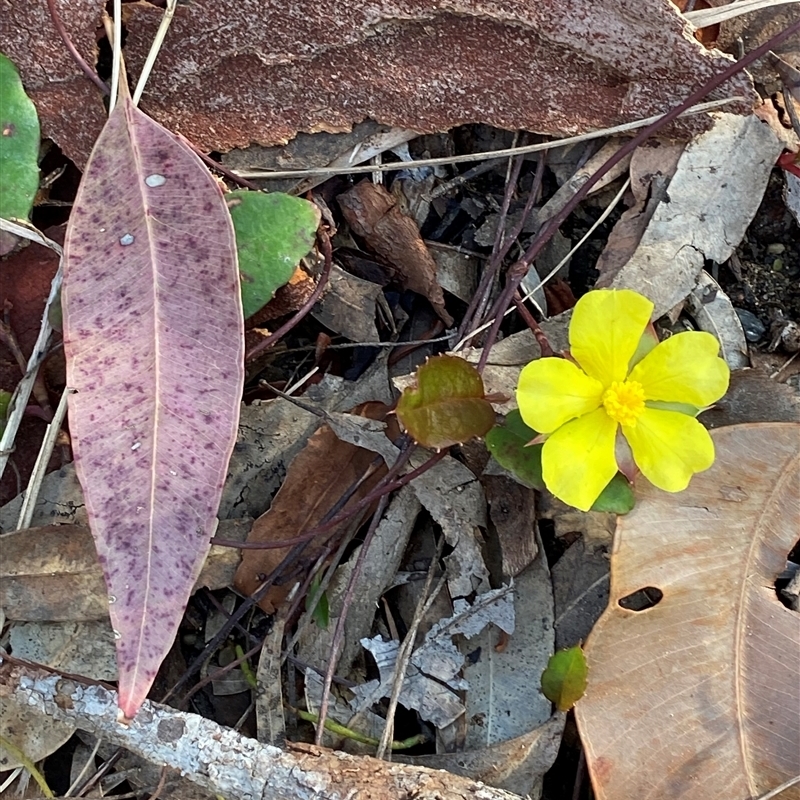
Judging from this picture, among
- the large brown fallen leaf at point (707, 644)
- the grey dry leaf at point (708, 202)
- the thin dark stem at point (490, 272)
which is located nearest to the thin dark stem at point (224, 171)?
the thin dark stem at point (490, 272)

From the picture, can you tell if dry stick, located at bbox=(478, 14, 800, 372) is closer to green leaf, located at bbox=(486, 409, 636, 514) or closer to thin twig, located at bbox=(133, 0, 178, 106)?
green leaf, located at bbox=(486, 409, 636, 514)

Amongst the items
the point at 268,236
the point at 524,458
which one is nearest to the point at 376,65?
the point at 268,236

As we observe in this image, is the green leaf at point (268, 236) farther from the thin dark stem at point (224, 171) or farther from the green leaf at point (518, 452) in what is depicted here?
the green leaf at point (518, 452)

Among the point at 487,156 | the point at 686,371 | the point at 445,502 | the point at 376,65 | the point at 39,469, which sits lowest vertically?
the point at 39,469

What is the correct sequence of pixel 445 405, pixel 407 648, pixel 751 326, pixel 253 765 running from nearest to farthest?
pixel 253 765 → pixel 445 405 → pixel 407 648 → pixel 751 326

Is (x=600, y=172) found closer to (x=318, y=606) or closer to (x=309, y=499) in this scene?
(x=309, y=499)
